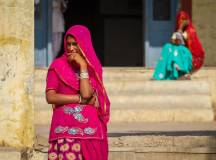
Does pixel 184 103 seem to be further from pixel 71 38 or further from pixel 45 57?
pixel 71 38

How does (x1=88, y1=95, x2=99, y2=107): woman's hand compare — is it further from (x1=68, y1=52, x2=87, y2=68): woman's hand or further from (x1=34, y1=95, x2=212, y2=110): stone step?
(x1=34, y1=95, x2=212, y2=110): stone step

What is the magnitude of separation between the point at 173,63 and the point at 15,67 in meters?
5.62

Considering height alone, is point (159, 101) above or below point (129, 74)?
below

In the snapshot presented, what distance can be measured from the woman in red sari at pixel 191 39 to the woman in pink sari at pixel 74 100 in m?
7.09

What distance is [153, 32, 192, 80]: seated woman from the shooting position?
11.8m

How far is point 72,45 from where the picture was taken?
488 centimetres

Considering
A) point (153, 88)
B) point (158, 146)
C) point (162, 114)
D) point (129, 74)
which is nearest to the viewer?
point (158, 146)

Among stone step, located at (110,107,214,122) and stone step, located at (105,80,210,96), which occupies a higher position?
stone step, located at (105,80,210,96)

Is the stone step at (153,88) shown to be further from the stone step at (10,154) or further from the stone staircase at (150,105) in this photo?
the stone step at (10,154)

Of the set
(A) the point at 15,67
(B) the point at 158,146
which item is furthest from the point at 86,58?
(B) the point at 158,146

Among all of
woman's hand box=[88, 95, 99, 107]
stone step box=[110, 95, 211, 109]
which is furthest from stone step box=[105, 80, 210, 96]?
woman's hand box=[88, 95, 99, 107]

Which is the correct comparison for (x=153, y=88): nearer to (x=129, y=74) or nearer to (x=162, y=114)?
(x=162, y=114)

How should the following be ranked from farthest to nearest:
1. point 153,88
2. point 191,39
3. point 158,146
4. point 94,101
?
point 191,39
point 153,88
point 158,146
point 94,101

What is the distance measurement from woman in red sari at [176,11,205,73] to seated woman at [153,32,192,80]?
0.42 feet
